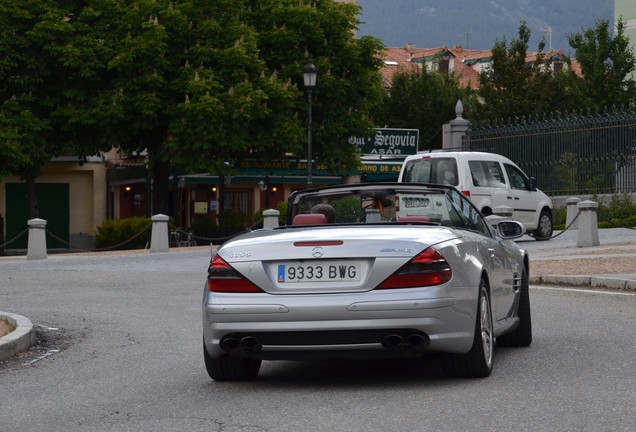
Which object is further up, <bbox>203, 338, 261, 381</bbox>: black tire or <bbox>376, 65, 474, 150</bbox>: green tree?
<bbox>376, 65, 474, 150</bbox>: green tree

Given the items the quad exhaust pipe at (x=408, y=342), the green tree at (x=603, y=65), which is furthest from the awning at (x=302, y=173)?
the quad exhaust pipe at (x=408, y=342)

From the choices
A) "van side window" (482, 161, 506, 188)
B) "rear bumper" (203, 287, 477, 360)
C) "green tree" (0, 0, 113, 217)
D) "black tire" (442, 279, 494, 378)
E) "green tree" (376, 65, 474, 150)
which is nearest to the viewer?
"rear bumper" (203, 287, 477, 360)

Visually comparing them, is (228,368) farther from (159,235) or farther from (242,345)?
(159,235)

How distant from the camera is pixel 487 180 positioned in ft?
99.6

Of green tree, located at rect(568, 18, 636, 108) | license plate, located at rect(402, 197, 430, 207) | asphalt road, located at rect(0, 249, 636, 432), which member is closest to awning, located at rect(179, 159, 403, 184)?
green tree, located at rect(568, 18, 636, 108)

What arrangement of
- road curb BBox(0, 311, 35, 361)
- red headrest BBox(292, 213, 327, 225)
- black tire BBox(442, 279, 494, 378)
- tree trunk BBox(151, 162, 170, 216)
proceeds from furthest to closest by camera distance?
tree trunk BBox(151, 162, 170, 216) → road curb BBox(0, 311, 35, 361) → red headrest BBox(292, 213, 327, 225) → black tire BBox(442, 279, 494, 378)

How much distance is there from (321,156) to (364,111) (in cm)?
239

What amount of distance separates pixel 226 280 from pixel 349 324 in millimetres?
937

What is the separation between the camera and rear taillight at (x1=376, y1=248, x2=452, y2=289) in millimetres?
8875

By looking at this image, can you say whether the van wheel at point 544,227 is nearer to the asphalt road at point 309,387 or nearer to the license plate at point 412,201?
the asphalt road at point 309,387

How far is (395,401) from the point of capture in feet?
27.6

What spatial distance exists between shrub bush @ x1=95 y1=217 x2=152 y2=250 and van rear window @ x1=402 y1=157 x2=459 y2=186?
14.6m

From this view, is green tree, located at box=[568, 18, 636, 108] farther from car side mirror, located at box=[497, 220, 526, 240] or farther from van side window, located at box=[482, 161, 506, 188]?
car side mirror, located at box=[497, 220, 526, 240]

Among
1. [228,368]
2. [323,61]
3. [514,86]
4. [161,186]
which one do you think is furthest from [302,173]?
[228,368]
